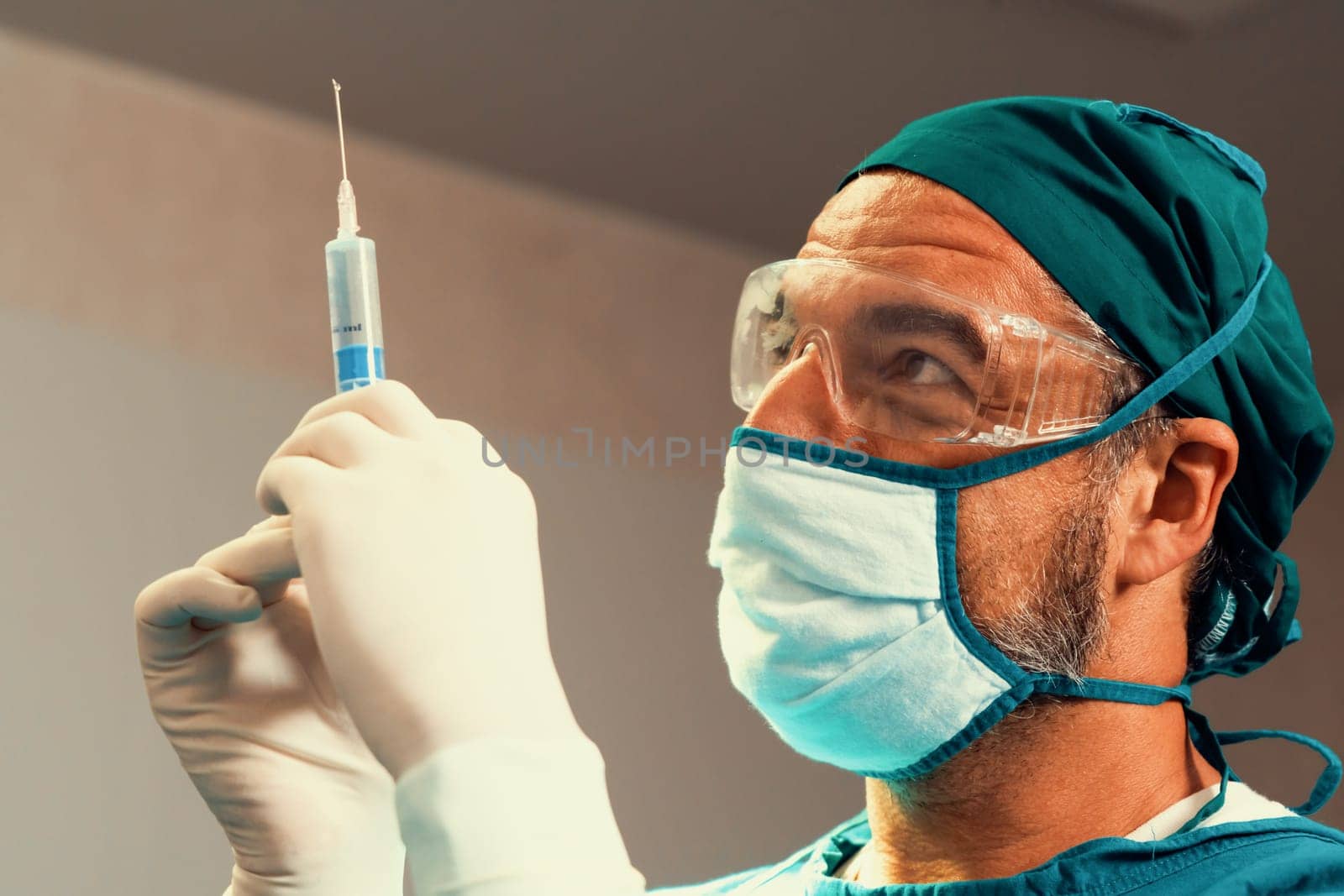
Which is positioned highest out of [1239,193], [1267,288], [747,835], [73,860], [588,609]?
[1239,193]

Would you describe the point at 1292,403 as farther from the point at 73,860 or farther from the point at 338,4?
the point at 73,860

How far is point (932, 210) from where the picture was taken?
4.83 ft

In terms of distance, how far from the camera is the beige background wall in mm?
2514

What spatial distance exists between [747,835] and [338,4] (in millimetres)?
2114

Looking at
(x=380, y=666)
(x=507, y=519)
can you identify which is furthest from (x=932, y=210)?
(x=380, y=666)

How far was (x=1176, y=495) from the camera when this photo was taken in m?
1.47

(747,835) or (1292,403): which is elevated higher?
(1292,403)

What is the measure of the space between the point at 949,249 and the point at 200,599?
0.82 metres

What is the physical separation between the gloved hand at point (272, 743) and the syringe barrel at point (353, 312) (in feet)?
0.57

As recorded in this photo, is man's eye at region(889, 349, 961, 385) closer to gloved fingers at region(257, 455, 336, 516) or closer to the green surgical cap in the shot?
the green surgical cap

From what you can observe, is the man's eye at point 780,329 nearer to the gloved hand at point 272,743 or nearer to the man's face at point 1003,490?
the man's face at point 1003,490

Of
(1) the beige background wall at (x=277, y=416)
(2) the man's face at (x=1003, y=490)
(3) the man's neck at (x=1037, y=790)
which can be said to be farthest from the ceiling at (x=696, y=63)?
(3) the man's neck at (x=1037, y=790)

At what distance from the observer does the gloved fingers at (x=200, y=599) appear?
1175 mm

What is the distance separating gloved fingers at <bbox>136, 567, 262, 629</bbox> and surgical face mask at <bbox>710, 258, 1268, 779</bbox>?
1.68ft
